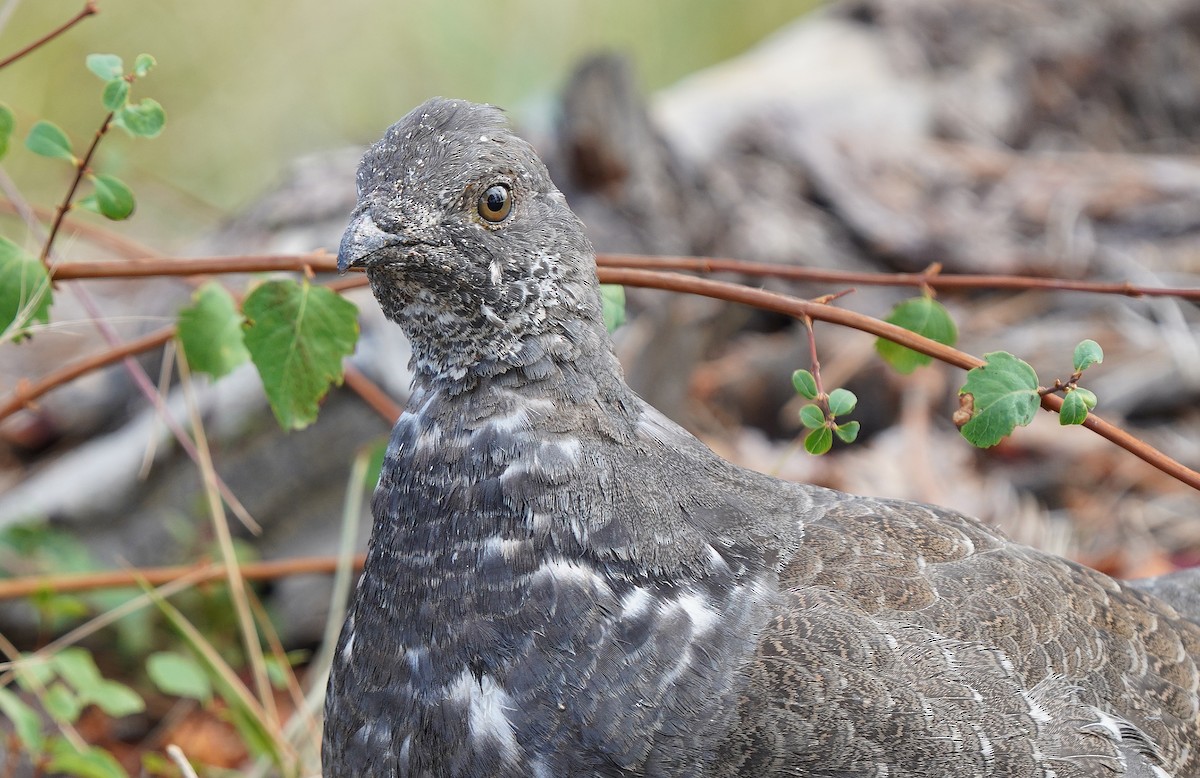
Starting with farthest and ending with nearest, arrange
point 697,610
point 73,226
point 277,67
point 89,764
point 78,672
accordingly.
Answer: point 277,67, point 73,226, point 78,672, point 89,764, point 697,610

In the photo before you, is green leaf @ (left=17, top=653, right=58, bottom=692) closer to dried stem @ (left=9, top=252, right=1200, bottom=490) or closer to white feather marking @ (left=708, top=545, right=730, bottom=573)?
dried stem @ (left=9, top=252, right=1200, bottom=490)

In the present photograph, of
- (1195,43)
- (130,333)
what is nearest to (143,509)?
(130,333)

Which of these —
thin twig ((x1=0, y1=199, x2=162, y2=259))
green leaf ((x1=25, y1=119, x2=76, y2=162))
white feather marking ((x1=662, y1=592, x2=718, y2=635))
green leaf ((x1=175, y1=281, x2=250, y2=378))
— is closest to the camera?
white feather marking ((x1=662, y1=592, x2=718, y2=635))

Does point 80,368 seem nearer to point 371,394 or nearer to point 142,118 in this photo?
point 142,118

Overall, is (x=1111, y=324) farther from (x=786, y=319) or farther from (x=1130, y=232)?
(x=786, y=319)

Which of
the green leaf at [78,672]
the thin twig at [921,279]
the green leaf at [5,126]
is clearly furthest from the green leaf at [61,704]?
the thin twig at [921,279]

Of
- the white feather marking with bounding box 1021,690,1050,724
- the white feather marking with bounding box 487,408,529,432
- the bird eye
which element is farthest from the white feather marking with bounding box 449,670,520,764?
the white feather marking with bounding box 1021,690,1050,724

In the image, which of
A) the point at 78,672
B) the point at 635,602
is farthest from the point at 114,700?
the point at 635,602
